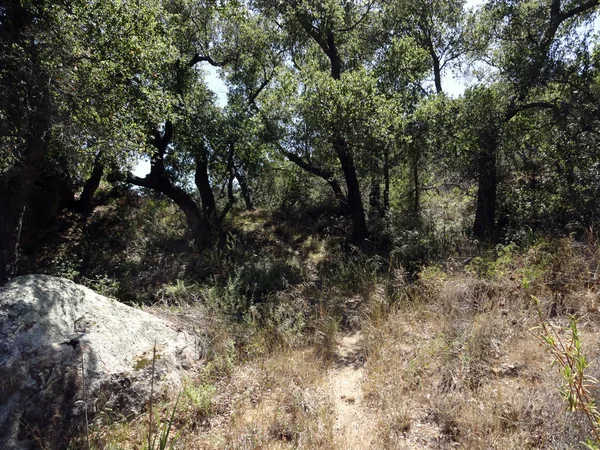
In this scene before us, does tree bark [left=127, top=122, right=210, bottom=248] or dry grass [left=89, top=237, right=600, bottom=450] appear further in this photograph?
tree bark [left=127, top=122, right=210, bottom=248]

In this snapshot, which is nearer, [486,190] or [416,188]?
[486,190]

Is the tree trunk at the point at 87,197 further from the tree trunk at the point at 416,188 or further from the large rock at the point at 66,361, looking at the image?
the tree trunk at the point at 416,188

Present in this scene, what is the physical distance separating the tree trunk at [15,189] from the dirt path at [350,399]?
17.9 feet

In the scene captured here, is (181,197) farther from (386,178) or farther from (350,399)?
(350,399)

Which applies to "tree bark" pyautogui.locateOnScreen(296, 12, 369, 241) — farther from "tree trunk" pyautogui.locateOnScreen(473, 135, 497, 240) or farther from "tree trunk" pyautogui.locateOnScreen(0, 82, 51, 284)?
"tree trunk" pyautogui.locateOnScreen(0, 82, 51, 284)

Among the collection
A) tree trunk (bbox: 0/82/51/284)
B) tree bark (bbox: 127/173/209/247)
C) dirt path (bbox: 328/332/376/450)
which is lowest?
dirt path (bbox: 328/332/376/450)

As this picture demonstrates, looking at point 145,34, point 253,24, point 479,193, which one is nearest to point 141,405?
point 145,34

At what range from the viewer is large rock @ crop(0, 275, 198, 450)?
10.2 feet

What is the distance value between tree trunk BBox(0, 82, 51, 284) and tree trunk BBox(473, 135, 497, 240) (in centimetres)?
846

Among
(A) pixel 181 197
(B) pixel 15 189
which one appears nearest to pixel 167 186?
(A) pixel 181 197

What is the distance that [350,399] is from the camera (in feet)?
12.4

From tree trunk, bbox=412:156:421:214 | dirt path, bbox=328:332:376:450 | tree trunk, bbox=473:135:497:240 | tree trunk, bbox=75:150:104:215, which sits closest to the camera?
dirt path, bbox=328:332:376:450

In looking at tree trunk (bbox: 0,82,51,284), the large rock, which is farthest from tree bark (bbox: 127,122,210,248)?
the large rock

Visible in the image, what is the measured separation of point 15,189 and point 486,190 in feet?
32.1
